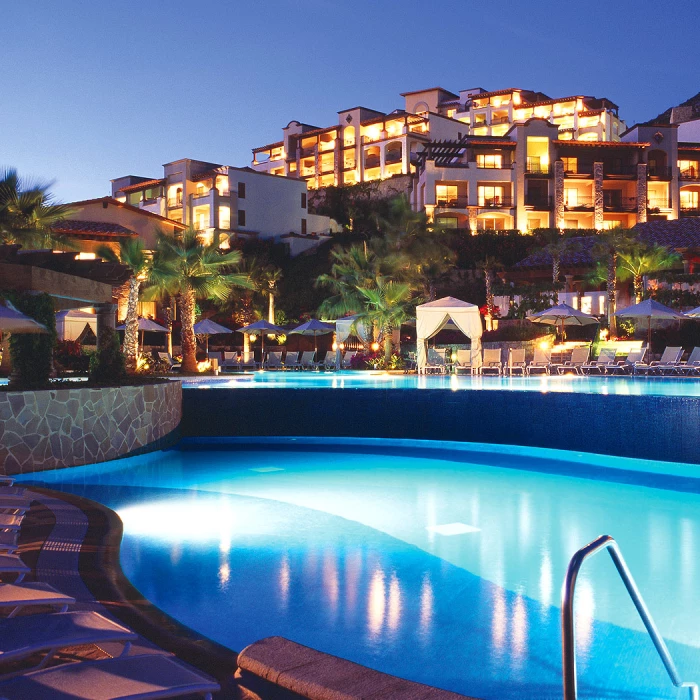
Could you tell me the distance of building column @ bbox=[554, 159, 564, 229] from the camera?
161 ft

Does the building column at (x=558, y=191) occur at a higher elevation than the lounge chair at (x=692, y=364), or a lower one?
higher

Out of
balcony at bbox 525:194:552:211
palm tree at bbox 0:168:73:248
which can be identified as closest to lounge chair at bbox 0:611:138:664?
palm tree at bbox 0:168:73:248

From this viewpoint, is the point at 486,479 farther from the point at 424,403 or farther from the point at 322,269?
the point at 322,269

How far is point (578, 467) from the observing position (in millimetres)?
11523

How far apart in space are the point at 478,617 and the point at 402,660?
3.19 feet

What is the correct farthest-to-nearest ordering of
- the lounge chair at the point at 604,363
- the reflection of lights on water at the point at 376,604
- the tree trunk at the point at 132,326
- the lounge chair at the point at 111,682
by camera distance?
the tree trunk at the point at 132,326 → the lounge chair at the point at 604,363 → the reflection of lights on water at the point at 376,604 → the lounge chair at the point at 111,682

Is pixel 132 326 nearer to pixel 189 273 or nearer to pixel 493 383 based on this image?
pixel 189 273

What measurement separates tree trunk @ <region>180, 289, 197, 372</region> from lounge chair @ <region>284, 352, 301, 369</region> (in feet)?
17.3

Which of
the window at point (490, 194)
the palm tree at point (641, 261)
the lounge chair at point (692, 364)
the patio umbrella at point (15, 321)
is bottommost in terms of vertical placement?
the lounge chair at point (692, 364)

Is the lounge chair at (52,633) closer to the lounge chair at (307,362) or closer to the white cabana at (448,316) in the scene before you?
the white cabana at (448,316)

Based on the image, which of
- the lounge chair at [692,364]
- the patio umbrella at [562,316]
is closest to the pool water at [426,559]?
the lounge chair at [692,364]

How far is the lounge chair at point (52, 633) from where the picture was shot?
2441 mm

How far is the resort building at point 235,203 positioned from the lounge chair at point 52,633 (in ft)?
150

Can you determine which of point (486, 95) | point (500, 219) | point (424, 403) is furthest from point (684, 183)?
point (424, 403)
